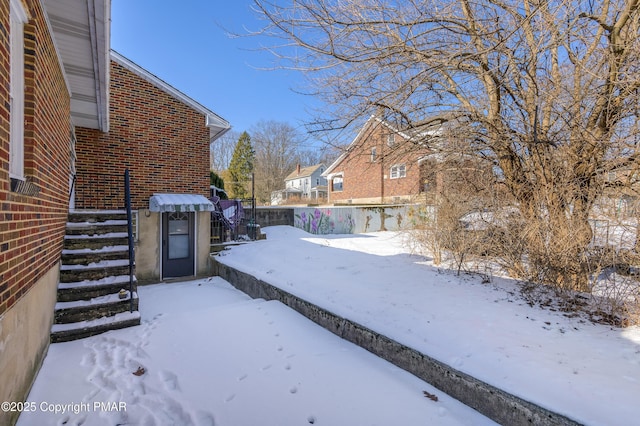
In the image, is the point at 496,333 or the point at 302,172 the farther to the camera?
the point at 302,172

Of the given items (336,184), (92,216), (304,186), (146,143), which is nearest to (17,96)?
(92,216)

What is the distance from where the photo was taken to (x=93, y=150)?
7578 mm

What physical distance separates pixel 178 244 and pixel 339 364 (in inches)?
264

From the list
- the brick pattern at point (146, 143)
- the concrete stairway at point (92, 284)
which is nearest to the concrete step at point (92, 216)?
the concrete stairway at point (92, 284)

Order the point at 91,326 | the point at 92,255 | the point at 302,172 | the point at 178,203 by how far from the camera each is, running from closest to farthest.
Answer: the point at 91,326 → the point at 92,255 → the point at 178,203 → the point at 302,172

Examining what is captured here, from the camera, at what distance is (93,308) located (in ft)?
14.5

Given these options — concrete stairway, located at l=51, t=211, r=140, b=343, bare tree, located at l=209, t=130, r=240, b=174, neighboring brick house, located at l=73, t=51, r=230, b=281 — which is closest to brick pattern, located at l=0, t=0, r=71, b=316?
concrete stairway, located at l=51, t=211, r=140, b=343

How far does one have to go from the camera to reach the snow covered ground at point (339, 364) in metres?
2.48

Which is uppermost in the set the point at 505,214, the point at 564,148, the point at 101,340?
the point at 564,148

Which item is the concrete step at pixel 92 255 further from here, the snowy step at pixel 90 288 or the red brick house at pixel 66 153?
the snowy step at pixel 90 288

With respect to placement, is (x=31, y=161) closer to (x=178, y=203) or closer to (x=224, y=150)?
(x=178, y=203)

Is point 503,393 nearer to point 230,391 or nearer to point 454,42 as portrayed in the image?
point 230,391

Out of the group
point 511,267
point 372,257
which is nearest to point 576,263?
point 511,267

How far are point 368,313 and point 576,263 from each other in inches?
113
